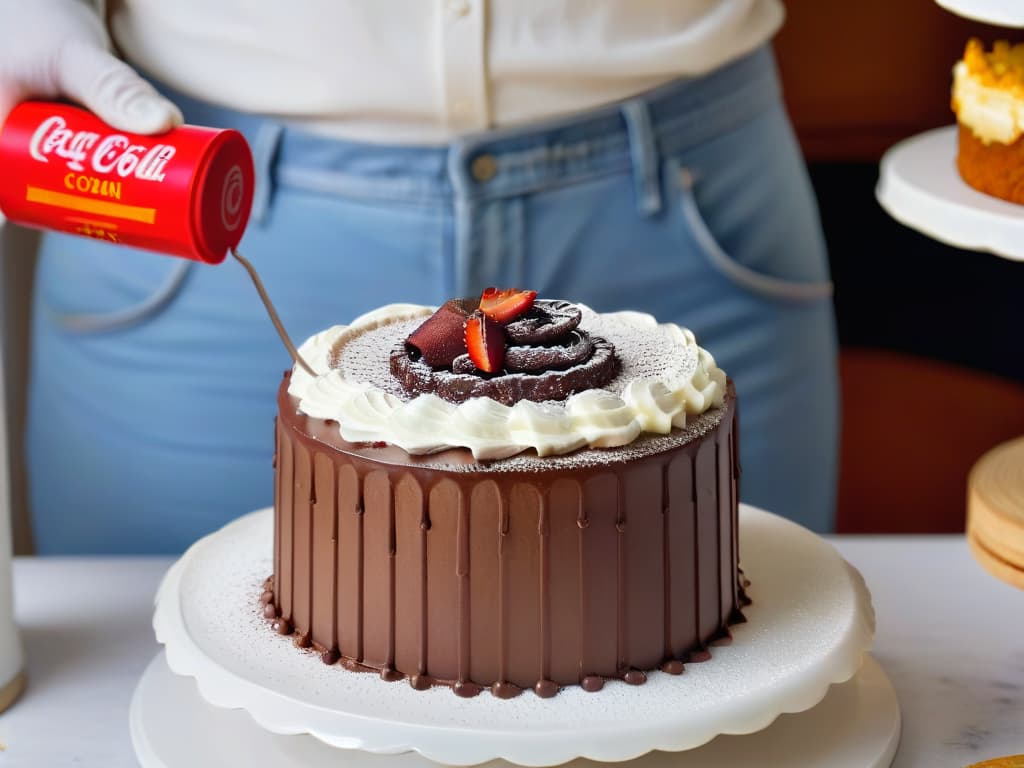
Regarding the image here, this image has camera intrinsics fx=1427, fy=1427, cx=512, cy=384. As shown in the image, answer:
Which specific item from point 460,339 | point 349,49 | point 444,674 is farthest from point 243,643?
point 349,49

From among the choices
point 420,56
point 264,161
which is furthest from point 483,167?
point 264,161

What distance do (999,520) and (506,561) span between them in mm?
606

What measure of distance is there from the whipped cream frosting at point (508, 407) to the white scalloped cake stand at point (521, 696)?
17cm

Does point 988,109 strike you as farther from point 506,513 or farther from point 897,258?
point 897,258

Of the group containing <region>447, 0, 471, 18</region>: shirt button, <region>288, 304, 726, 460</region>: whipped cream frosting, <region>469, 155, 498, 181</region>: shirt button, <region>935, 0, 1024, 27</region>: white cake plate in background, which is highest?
<region>935, 0, 1024, 27</region>: white cake plate in background

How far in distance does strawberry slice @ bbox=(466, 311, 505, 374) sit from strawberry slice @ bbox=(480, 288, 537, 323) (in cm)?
2

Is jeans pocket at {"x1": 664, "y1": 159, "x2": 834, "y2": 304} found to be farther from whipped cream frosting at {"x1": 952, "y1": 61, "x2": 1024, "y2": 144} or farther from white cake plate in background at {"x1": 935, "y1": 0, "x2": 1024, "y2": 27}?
white cake plate in background at {"x1": 935, "y1": 0, "x2": 1024, "y2": 27}

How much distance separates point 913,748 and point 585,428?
0.38 m

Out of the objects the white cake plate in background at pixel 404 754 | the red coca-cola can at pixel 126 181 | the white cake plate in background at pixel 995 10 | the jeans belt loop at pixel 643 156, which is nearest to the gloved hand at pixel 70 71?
the red coca-cola can at pixel 126 181

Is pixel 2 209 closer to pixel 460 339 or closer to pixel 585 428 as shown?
pixel 460 339

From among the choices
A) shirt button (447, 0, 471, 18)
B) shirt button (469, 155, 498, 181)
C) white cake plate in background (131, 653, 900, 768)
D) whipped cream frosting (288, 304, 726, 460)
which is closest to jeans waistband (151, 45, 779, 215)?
shirt button (469, 155, 498, 181)

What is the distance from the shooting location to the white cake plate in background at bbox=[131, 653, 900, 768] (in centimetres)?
106

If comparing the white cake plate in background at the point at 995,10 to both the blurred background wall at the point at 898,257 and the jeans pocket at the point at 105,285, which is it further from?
the blurred background wall at the point at 898,257

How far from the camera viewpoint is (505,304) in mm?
1145
